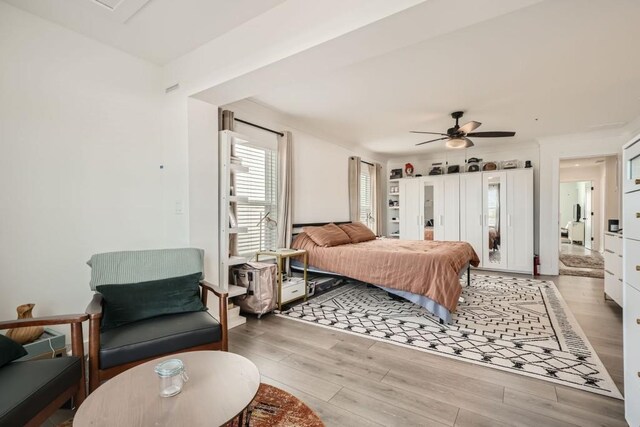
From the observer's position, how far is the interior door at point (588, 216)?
9.14 meters

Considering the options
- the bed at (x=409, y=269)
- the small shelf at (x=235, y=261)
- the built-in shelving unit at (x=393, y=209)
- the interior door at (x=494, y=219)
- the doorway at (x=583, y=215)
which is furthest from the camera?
the built-in shelving unit at (x=393, y=209)

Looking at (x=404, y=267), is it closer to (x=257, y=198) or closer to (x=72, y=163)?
(x=257, y=198)

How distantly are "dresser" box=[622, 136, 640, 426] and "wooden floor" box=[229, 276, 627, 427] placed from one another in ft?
0.85

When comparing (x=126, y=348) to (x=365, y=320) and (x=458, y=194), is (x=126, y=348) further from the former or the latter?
(x=458, y=194)

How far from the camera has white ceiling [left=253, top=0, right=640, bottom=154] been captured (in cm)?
237

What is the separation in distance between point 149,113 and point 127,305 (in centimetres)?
196

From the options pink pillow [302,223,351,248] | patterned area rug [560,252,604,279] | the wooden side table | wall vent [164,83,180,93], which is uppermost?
wall vent [164,83,180,93]

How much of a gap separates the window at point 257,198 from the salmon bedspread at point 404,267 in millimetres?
637

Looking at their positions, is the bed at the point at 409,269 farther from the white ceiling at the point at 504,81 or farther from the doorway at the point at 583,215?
the doorway at the point at 583,215

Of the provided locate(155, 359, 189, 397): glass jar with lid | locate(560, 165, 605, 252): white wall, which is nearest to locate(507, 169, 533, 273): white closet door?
locate(560, 165, 605, 252): white wall

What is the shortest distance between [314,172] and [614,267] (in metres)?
4.37

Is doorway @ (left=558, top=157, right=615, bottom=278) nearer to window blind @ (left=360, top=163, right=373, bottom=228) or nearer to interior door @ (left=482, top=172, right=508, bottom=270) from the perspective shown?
interior door @ (left=482, top=172, right=508, bottom=270)

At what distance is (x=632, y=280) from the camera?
1629 millimetres

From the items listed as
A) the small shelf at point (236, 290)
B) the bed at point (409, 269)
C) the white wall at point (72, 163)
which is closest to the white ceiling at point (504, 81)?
the white wall at point (72, 163)
